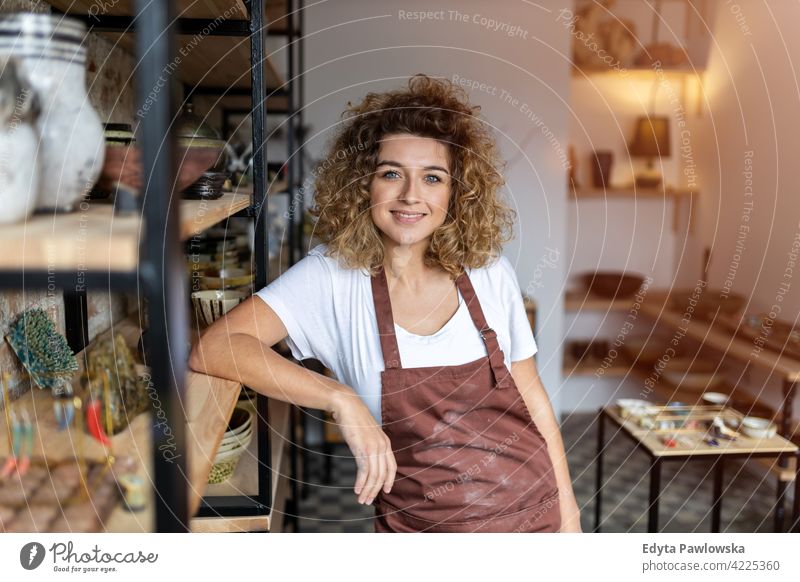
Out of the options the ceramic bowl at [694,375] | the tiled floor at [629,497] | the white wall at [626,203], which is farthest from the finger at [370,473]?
the white wall at [626,203]

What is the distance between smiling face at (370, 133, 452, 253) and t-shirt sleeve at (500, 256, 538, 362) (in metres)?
0.14

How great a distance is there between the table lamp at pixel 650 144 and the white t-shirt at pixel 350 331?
1.67m

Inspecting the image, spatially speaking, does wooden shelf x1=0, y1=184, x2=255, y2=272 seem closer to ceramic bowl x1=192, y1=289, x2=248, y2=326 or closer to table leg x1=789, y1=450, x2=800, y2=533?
ceramic bowl x1=192, y1=289, x2=248, y2=326

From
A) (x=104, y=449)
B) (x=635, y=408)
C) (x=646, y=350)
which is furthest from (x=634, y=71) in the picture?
(x=104, y=449)

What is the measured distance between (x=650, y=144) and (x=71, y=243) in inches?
91.3

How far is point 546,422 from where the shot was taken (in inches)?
39.8

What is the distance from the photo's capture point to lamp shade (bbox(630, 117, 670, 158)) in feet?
7.93

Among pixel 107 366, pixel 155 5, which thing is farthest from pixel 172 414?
pixel 107 366

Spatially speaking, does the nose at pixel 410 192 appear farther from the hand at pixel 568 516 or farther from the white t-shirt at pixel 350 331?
the hand at pixel 568 516

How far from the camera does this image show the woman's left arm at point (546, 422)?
3.27 ft

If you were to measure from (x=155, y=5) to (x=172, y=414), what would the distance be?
215mm

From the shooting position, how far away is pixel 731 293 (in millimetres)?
2090

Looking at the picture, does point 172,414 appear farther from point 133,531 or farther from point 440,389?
point 440,389

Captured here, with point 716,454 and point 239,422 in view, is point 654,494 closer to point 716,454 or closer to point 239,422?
point 716,454
